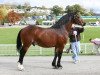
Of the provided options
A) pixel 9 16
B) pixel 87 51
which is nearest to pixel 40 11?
pixel 9 16

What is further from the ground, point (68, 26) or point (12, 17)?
point (68, 26)

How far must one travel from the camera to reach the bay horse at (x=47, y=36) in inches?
552

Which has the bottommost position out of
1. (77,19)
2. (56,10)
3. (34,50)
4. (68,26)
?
(56,10)

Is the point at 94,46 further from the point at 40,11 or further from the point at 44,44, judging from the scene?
the point at 40,11

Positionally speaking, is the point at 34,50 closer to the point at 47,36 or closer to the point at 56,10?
the point at 47,36

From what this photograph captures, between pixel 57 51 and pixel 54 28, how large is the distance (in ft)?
2.99

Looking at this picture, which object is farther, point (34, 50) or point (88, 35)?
point (88, 35)

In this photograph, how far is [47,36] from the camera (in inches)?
557

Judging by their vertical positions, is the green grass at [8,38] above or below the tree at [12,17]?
above

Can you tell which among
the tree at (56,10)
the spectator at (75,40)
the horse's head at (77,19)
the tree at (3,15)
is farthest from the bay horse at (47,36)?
the tree at (56,10)

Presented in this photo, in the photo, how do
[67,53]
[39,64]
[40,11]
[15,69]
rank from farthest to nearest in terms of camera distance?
[40,11] < [67,53] < [39,64] < [15,69]

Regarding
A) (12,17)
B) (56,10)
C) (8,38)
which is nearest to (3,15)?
(12,17)

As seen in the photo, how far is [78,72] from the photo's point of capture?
13117 mm

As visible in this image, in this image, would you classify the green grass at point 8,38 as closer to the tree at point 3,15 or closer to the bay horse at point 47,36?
the bay horse at point 47,36
